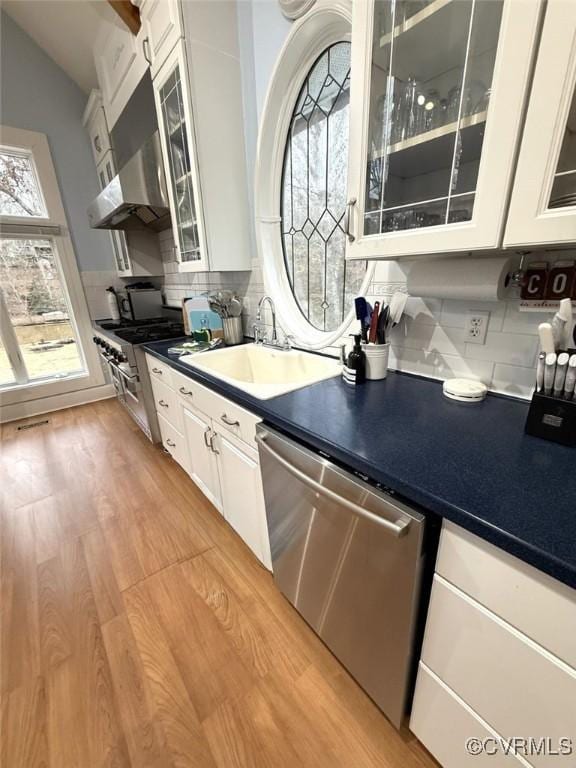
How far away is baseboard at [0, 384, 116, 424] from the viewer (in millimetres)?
3254

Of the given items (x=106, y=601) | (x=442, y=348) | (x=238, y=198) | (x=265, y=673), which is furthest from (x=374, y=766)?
(x=238, y=198)

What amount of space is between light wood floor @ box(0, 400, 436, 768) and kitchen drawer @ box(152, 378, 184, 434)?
0.54 metres

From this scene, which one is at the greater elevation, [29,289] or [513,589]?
[29,289]

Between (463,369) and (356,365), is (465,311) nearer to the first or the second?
(463,369)

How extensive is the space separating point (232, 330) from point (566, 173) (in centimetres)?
171

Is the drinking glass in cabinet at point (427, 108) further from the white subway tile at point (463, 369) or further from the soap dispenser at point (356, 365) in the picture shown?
the white subway tile at point (463, 369)

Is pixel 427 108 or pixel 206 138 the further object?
pixel 206 138

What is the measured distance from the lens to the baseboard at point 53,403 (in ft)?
10.7

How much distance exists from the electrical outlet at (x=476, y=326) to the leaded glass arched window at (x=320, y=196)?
1.98 feet

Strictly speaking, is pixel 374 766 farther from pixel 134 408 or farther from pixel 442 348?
pixel 134 408

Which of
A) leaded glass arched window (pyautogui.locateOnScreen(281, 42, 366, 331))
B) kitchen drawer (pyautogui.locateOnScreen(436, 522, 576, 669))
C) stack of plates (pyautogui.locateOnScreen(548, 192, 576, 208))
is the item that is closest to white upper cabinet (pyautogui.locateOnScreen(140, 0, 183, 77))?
leaded glass arched window (pyautogui.locateOnScreen(281, 42, 366, 331))

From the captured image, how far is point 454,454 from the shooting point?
745 mm

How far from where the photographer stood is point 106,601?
1395 millimetres

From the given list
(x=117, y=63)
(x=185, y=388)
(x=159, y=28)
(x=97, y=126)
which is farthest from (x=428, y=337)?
(x=97, y=126)
